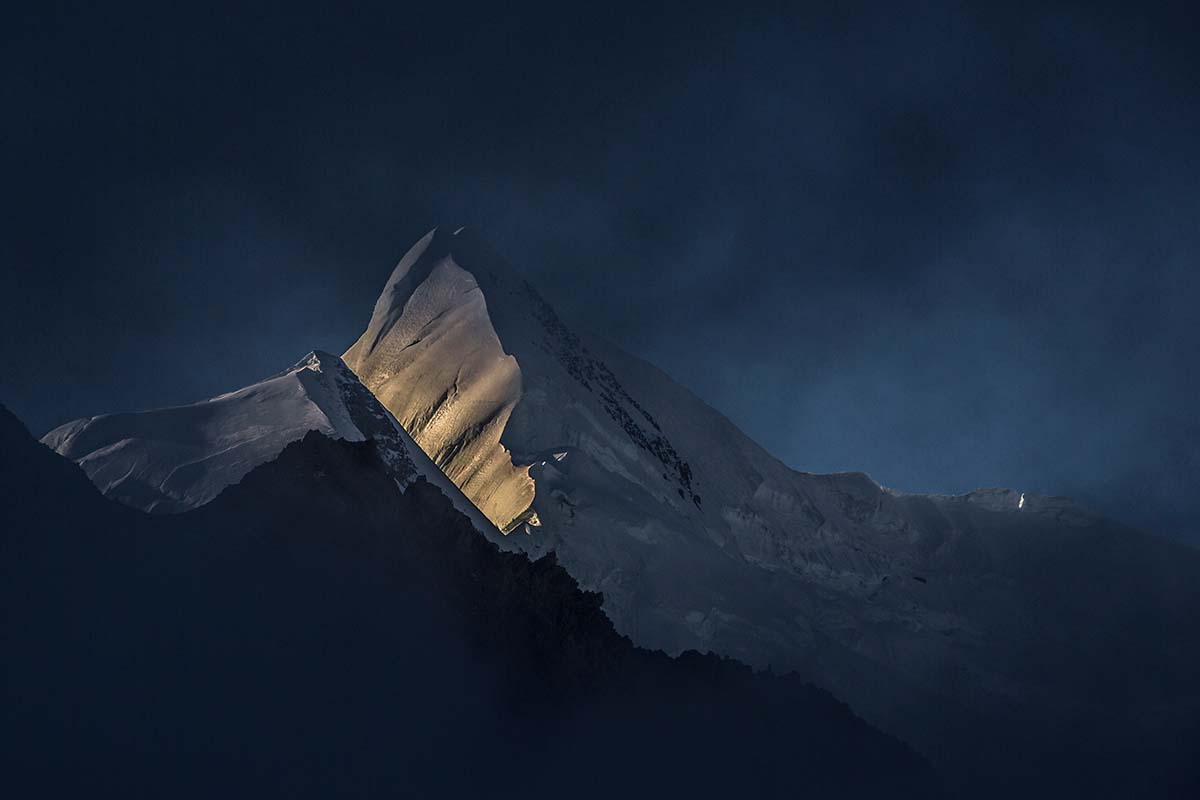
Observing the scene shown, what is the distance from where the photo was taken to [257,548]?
279 feet

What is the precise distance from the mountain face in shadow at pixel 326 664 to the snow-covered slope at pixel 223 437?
1498 centimetres

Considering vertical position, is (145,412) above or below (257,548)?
above

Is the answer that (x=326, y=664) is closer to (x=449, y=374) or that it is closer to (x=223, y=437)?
(x=223, y=437)

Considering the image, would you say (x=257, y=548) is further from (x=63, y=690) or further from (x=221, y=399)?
(x=221, y=399)

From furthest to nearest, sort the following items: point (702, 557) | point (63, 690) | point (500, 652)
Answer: point (702, 557) < point (500, 652) < point (63, 690)

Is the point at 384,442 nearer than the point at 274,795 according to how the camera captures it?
No

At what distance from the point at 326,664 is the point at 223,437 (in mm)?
43074

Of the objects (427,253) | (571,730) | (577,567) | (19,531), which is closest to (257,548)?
(19,531)

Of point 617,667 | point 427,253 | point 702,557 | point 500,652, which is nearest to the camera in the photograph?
point 500,652

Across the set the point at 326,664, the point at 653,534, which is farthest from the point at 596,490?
the point at 326,664

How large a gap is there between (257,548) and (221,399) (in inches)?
2093

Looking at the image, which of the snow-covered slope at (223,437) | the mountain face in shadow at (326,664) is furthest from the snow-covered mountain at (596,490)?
the mountain face in shadow at (326,664)

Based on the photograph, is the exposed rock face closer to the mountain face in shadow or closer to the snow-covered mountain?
the snow-covered mountain

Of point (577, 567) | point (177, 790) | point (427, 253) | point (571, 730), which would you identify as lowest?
point (177, 790)
